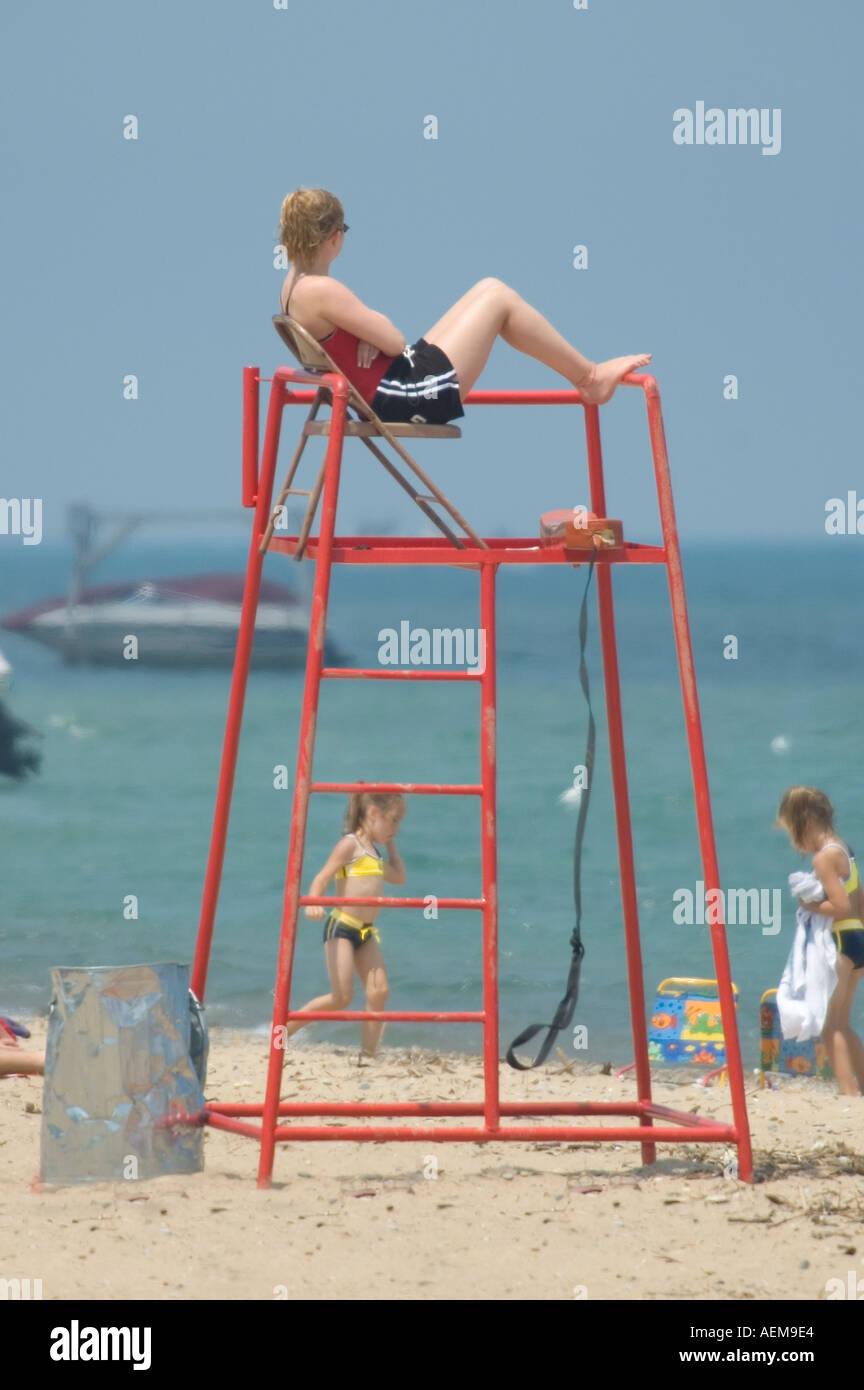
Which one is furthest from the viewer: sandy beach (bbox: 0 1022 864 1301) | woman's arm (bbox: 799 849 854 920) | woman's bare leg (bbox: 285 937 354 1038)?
woman's bare leg (bbox: 285 937 354 1038)

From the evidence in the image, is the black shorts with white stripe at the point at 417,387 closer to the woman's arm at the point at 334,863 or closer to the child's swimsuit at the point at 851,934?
the woman's arm at the point at 334,863

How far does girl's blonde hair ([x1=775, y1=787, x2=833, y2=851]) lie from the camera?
7.72m

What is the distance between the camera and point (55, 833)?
2480 centimetres

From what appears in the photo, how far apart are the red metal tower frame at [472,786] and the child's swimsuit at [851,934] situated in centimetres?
217

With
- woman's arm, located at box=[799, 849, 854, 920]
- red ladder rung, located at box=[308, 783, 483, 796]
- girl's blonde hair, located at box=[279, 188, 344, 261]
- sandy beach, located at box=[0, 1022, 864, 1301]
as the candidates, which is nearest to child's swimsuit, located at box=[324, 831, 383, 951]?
woman's arm, located at box=[799, 849, 854, 920]

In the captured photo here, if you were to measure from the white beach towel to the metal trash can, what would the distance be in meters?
3.42

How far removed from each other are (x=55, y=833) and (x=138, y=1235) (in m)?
20.5

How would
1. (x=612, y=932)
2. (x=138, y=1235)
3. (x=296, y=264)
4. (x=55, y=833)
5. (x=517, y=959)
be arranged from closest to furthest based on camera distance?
(x=138, y=1235), (x=296, y=264), (x=517, y=959), (x=612, y=932), (x=55, y=833)

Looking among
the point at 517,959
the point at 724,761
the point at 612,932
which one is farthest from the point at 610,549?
the point at 724,761

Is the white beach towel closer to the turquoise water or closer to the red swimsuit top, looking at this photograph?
the turquoise water
